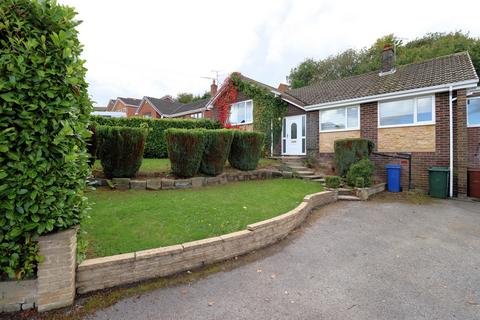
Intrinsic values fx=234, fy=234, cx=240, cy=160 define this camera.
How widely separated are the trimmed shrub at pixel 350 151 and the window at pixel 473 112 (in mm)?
5380

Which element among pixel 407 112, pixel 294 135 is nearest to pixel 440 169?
pixel 407 112

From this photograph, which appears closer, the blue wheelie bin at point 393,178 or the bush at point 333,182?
the bush at point 333,182

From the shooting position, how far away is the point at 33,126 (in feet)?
7.56

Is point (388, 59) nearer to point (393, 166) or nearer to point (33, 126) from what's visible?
point (393, 166)

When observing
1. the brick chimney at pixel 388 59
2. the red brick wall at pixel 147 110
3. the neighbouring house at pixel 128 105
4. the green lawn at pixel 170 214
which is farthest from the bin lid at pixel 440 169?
the neighbouring house at pixel 128 105

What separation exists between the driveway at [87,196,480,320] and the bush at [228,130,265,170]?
4363mm

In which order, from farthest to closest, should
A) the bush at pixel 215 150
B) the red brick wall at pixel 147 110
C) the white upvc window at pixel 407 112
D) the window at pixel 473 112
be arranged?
the red brick wall at pixel 147 110 < the window at pixel 473 112 < the white upvc window at pixel 407 112 < the bush at pixel 215 150

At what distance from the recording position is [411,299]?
2711 millimetres

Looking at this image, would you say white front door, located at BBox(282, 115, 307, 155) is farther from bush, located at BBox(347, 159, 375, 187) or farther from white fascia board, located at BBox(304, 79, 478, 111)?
bush, located at BBox(347, 159, 375, 187)

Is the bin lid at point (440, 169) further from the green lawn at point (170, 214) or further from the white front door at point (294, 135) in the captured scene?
the white front door at point (294, 135)

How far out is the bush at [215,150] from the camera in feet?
24.8

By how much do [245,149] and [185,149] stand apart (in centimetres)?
267

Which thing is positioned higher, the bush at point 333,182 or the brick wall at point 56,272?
the bush at point 333,182

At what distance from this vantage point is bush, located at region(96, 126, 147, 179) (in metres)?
6.05
